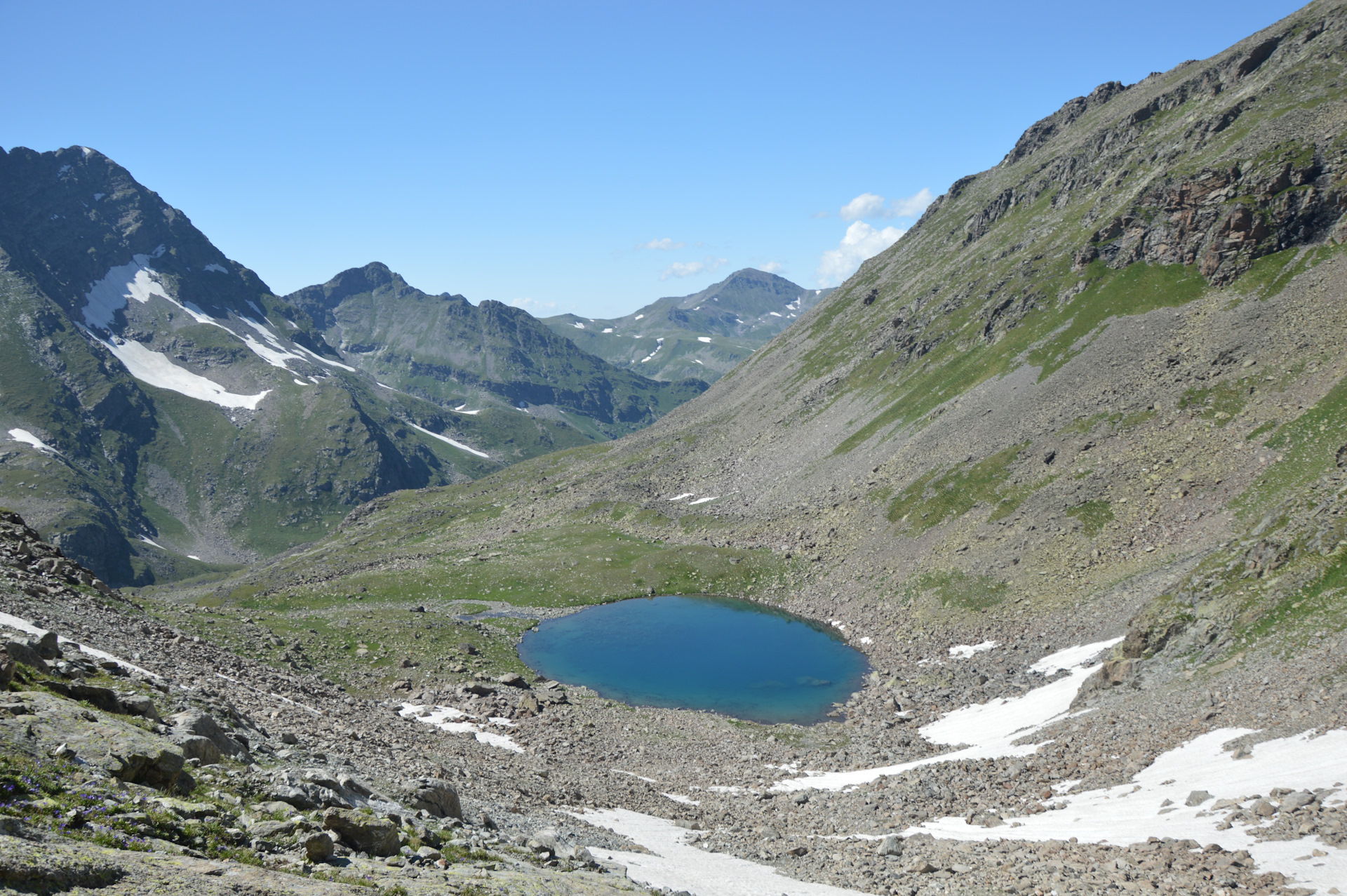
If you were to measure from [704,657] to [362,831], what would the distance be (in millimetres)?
57276

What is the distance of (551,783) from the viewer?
35.0m

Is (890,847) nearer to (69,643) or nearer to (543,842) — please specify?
(543,842)

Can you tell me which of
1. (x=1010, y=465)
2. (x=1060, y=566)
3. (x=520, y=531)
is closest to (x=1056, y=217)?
(x=1010, y=465)

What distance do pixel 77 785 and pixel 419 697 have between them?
39968 millimetres

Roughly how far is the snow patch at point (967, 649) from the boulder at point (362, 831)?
51.4 metres

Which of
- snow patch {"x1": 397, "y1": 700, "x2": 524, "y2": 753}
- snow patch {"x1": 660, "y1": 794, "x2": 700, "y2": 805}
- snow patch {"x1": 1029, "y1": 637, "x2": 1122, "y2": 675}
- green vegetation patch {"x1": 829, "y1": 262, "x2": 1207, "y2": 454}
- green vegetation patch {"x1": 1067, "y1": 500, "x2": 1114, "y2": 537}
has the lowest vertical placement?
snow patch {"x1": 397, "y1": 700, "x2": 524, "y2": 753}

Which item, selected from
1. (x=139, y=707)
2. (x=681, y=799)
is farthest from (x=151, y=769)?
(x=681, y=799)

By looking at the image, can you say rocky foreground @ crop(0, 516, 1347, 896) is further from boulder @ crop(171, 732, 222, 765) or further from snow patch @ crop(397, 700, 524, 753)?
snow patch @ crop(397, 700, 524, 753)

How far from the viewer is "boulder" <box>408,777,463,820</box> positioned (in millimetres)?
21250

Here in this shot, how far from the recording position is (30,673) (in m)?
17.5

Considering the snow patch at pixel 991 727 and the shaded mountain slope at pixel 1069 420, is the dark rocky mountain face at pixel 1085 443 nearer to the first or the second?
the shaded mountain slope at pixel 1069 420

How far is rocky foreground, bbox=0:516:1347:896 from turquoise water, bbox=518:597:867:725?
320 inches

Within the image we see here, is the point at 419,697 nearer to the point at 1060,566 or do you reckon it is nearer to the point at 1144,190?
the point at 1060,566

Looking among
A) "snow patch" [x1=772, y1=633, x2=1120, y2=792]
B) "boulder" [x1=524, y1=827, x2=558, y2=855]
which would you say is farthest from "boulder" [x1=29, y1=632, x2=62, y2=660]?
"snow patch" [x1=772, y1=633, x2=1120, y2=792]
